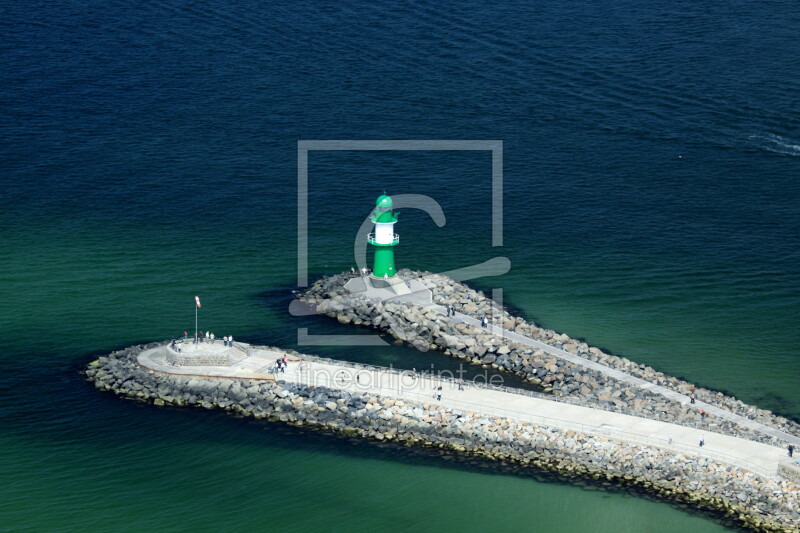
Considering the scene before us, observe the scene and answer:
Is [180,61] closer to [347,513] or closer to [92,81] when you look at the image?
[92,81]

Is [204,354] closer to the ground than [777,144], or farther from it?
closer to the ground

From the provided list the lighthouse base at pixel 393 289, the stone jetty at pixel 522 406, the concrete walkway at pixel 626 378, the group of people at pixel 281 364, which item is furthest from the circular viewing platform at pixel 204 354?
the concrete walkway at pixel 626 378

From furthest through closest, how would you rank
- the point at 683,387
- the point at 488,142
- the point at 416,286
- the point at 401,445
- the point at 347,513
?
the point at 488,142 → the point at 416,286 → the point at 683,387 → the point at 401,445 → the point at 347,513

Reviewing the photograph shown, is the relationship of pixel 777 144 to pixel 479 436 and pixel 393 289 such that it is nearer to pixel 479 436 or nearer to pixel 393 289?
pixel 393 289

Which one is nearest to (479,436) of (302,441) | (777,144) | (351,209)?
(302,441)

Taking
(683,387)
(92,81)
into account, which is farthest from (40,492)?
(92,81)

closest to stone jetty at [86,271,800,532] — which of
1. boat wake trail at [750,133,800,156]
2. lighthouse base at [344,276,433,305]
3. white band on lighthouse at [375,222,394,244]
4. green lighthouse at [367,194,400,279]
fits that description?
lighthouse base at [344,276,433,305]
